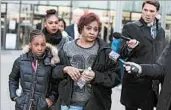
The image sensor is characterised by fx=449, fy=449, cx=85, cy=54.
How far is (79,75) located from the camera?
390cm

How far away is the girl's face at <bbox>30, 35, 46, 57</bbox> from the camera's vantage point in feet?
14.2

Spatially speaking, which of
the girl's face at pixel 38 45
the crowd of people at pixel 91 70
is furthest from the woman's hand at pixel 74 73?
the girl's face at pixel 38 45

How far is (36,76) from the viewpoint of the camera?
4254mm

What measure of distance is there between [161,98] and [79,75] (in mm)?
817

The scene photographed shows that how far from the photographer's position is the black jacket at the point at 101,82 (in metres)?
3.92

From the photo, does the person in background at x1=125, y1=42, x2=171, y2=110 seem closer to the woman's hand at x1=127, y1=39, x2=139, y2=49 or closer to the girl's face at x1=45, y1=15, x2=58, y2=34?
the woman's hand at x1=127, y1=39, x2=139, y2=49

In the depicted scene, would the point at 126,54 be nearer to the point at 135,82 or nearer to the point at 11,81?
the point at 135,82

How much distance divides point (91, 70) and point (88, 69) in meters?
Answer: 0.03

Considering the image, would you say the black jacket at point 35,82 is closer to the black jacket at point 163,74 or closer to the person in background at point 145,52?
the person in background at point 145,52

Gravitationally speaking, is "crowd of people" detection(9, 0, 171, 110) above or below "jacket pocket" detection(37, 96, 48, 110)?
above

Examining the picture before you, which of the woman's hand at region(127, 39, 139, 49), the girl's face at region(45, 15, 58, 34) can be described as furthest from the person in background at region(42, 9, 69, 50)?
the woman's hand at region(127, 39, 139, 49)

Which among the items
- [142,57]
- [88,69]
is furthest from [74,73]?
[142,57]

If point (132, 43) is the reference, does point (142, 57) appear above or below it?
below

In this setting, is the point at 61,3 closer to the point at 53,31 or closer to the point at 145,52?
the point at 53,31
